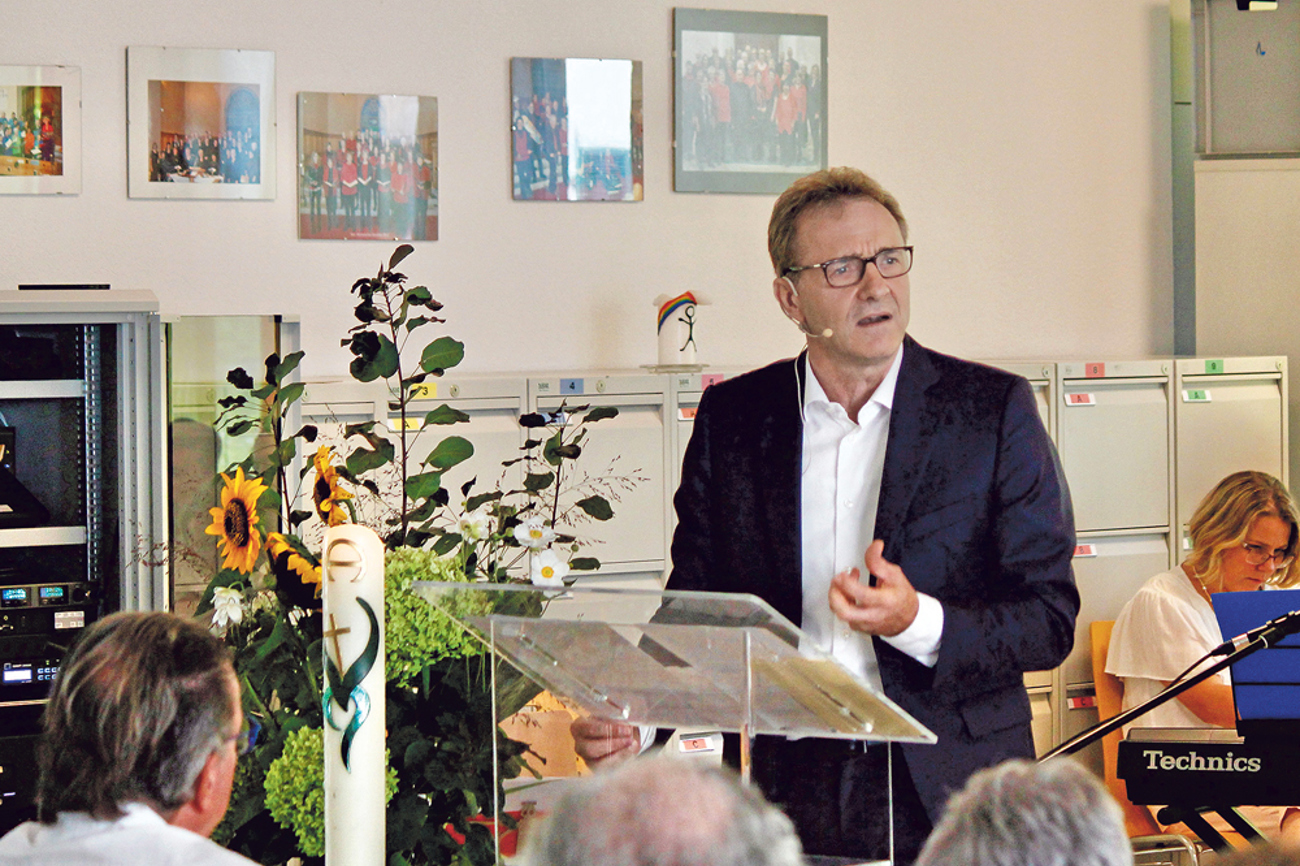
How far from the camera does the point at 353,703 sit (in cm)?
116

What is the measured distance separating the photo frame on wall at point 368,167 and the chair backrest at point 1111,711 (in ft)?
7.66

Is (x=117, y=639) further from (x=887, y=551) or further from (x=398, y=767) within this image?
(x=887, y=551)

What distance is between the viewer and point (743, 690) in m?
1.14

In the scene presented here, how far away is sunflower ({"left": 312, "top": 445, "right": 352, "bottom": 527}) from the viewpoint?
138 cm

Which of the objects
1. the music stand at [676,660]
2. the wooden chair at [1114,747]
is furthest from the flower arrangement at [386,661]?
the wooden chair at [1114,747]

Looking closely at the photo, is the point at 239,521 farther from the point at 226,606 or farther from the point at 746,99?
the point at 746,99

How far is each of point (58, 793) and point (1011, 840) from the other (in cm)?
94

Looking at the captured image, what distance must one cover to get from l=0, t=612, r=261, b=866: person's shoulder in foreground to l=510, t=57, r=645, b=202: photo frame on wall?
298 centimetres

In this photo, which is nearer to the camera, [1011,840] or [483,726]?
[1011,840]

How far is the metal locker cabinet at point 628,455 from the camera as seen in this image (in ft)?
12.1

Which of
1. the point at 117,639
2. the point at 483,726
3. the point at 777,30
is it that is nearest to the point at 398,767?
the point at 483,726

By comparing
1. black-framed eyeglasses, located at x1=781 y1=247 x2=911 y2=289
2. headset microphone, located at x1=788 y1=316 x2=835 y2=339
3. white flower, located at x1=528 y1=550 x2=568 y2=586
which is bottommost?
white flower, located at x1=528 y1=550 x2=568 y2=586

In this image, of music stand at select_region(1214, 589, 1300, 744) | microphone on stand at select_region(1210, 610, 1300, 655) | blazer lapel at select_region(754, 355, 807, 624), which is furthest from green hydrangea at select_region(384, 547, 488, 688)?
music stand at select_region(1214, 589, 1300, 744)

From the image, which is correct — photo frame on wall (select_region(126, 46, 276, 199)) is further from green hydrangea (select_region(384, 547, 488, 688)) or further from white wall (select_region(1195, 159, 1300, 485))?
white wall (select_region(1195, 159, 1300, 485))
